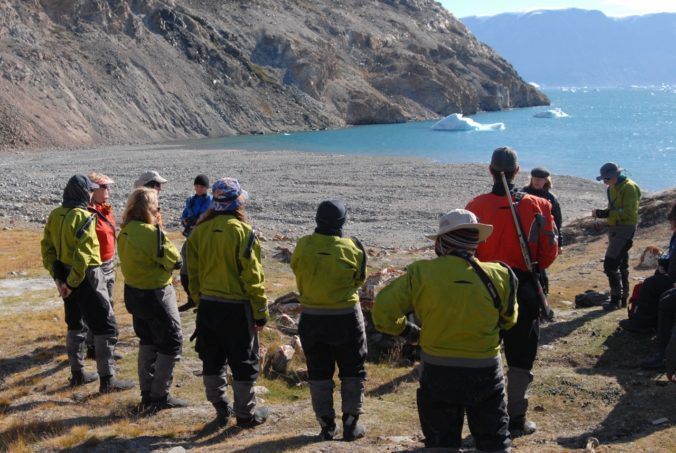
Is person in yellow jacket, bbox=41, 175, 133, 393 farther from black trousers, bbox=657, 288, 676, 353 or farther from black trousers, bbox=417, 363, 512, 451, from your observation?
black trousers, bbox=657, 288, 676, 353

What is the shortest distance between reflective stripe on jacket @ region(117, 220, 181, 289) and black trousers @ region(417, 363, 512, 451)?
10.6 ft

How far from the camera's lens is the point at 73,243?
25.2 feet

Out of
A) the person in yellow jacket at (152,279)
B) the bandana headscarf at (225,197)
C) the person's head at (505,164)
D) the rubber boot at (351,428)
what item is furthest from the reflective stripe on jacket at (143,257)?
the person's head at (505,164)

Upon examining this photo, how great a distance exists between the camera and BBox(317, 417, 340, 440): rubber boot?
6.11m

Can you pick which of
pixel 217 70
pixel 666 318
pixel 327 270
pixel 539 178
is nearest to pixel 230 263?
pixel 327 270

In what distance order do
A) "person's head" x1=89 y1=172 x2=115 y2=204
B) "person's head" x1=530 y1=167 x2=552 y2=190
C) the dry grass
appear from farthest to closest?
"person's head" x1=530 y1=167 x2=552 y2=190
"person's head" x1=89 y1=172 x2=115 y2=204
the dry grass

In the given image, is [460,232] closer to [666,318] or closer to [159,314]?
[159,314]

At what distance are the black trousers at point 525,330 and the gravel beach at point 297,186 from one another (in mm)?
17036

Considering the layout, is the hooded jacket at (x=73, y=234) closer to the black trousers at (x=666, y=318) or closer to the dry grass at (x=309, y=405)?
the dry grass at (x=309, y=405)

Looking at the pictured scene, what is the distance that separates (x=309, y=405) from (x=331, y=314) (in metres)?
1.60

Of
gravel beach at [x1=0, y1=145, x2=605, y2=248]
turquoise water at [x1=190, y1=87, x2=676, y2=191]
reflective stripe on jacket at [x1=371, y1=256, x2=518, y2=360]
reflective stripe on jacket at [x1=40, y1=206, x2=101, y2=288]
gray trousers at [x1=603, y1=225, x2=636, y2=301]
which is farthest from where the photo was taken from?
turquoise water at [x1=190, y1=87, x2=676, y2=191]

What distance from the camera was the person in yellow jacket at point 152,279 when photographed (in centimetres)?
700

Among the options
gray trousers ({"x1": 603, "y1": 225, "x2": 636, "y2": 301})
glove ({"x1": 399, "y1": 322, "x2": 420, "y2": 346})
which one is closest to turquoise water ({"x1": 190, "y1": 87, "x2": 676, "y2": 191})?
gray trousers ({"x1": 603, "y1": 225, "x2": 636, "y2": 301})

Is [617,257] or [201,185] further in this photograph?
[617,257]
